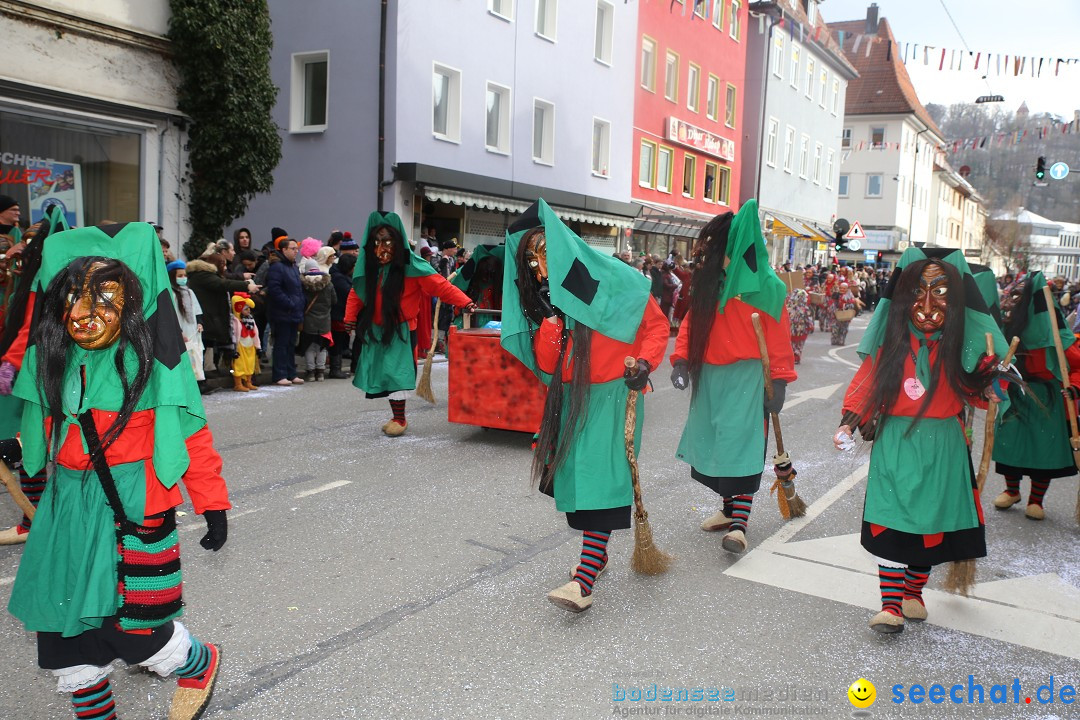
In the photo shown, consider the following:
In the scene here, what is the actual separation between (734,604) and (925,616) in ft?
2.82

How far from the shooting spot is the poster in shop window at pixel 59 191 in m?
11.7

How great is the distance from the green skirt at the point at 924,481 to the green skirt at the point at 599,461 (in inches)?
44.1

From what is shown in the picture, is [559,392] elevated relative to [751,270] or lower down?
lower down

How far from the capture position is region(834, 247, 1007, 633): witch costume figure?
12.8ft

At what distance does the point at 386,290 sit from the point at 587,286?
13.1 ft

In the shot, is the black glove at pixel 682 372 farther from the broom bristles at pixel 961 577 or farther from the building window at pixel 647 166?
the building window at pixel 647 166

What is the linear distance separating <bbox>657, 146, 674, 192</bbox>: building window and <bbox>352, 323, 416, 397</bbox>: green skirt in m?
20.5

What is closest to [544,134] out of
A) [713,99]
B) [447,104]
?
[447,104]

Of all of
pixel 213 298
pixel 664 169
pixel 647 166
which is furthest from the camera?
pixel 664 169

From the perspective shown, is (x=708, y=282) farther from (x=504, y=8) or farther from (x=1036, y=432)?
(x=504, y=8)

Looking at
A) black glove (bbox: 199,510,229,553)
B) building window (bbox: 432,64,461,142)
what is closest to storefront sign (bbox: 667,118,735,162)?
building window (bbox: 432,64,461,142)

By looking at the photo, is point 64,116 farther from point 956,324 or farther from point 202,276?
point 956,324

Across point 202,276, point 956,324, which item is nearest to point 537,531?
point 956,324

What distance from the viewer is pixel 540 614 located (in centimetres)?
405
